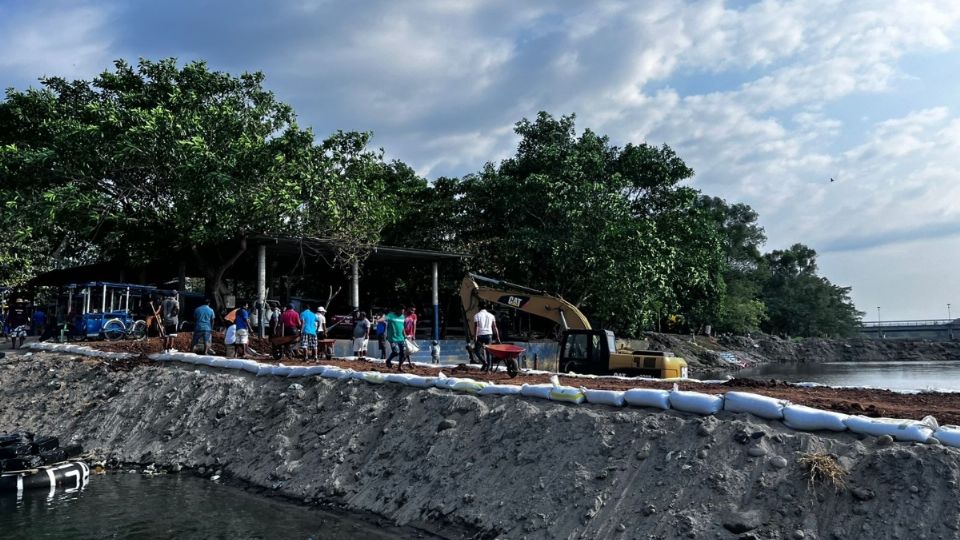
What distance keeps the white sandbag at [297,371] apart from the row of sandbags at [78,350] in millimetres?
→ 5851

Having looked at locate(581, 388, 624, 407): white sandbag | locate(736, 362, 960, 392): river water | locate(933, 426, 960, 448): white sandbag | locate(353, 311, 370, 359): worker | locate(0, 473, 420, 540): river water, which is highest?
locate(353, 311, 370, 359): worker

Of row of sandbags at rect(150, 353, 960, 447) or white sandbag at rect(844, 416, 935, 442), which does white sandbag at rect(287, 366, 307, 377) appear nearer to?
row of sandbags at rect(150, 353, 960, 447)

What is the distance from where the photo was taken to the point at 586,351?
56.1 ft

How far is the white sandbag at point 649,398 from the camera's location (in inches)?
350

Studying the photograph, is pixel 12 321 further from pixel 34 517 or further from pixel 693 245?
pixel 693 245

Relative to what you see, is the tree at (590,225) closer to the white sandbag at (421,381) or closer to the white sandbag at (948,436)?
the white sandbag at (421,381)

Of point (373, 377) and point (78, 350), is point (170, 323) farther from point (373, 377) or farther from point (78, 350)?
point (373, 377)

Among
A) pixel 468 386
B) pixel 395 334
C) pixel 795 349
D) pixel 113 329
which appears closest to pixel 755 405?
pixel 468 386

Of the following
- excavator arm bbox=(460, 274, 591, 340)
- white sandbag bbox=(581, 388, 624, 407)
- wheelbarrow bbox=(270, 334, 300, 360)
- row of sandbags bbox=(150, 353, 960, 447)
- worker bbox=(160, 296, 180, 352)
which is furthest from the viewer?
excavator arm bbox=(460, 274, 591, 340)

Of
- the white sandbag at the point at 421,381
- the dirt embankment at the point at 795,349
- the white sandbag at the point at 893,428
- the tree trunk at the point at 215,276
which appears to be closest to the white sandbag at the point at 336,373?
the white sandbag at the point at 421,381

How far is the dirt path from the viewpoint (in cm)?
869

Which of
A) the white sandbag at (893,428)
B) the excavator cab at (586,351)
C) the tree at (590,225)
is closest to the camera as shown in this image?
the white sandbag at (893,428)

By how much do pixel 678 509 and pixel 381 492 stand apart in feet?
14.3

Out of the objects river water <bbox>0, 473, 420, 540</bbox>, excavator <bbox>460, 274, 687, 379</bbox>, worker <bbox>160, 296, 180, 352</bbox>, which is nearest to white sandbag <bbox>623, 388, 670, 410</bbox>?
river water <bbox>0, 473, 420, 540</bbox>
